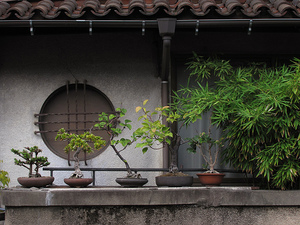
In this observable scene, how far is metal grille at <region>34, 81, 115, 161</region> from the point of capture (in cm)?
667

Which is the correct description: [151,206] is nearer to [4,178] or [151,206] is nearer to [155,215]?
[155,215]

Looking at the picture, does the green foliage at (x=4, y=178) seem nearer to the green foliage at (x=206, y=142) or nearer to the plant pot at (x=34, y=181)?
the plant pot at (x=34, y=181)

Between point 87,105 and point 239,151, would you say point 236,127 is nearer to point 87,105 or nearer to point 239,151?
point 239,151

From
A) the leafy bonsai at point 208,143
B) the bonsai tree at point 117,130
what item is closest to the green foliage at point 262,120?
the leafy bonsai at point 208,143

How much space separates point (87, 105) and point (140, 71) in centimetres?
87

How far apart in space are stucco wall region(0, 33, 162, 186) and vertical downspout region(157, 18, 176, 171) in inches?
12.0

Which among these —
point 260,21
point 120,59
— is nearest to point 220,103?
point 260,21

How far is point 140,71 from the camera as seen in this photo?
6.72m

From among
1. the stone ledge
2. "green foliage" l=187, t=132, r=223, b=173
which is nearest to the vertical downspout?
"green foliage" l=187, t=132, r=223, b=173

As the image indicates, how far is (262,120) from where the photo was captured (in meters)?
5.29

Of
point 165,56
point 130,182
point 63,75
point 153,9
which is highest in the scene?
point 153,9

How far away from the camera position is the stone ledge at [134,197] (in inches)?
207

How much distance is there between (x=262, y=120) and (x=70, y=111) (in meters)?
2.74

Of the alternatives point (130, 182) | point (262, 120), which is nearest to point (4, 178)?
point (130, 182)
